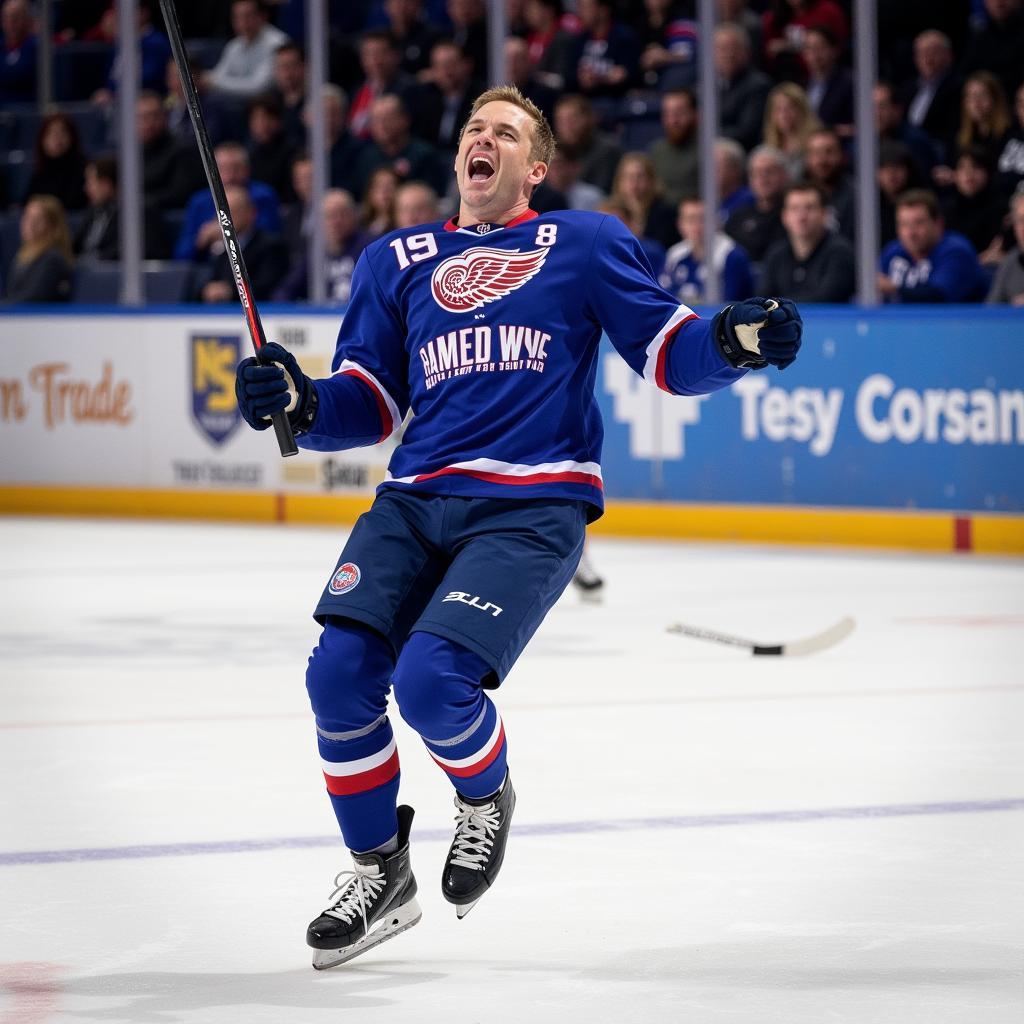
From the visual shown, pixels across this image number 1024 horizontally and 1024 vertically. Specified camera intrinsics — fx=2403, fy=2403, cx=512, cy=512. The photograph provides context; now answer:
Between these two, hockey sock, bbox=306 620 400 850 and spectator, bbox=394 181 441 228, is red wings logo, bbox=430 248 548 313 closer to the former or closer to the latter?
hockey sock, bbox=306 620 400 850

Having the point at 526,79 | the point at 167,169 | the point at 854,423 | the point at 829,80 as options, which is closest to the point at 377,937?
the point at 854,423

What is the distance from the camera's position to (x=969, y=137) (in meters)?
10.2

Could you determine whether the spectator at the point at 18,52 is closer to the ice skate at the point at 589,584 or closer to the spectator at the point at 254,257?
the spectator at the point at 254,257

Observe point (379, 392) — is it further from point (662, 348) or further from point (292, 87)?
point (292, 87)

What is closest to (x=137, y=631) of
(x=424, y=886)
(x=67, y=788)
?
(x=67, y=788)

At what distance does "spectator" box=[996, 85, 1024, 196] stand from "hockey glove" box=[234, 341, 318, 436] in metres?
6.91

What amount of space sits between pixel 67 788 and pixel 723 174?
6581 mm

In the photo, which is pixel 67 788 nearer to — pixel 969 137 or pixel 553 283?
pixel 553 283

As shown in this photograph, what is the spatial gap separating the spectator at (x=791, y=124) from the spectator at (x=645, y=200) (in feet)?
1.87

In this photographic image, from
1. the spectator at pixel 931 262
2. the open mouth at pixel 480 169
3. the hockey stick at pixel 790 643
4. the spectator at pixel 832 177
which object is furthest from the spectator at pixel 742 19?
the open mouth at pixel 480 169

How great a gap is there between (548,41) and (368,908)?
9.60 meters

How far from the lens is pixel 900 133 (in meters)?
10.8

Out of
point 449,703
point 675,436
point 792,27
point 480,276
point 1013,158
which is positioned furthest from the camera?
point 792,27

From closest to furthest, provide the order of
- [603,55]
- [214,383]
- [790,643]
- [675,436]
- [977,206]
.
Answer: [790,643] < [977,206] < [675,436] < [214,383] < [603,55]
